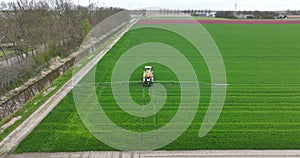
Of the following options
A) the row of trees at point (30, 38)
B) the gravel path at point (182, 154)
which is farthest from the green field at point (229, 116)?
the row of trees at point (30, 38)

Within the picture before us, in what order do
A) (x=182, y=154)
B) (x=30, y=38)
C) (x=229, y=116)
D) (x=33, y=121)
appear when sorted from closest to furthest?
(x=182, y=154) → (x=33, y=121) → (x=229, y=116) → (x=30, y=38)

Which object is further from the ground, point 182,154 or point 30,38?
point 30,38

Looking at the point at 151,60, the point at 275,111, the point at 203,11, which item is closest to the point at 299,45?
the point at 151,60

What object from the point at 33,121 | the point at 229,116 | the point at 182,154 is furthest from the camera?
the point at 229,116

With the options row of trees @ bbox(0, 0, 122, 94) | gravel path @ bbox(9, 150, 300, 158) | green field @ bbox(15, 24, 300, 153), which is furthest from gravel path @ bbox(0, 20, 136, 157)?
row of trees @ bbox(0, 0, 122, 94)

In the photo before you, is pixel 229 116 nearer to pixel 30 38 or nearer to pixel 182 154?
pixel 182 154

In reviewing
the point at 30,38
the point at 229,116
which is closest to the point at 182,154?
the point at 229,116

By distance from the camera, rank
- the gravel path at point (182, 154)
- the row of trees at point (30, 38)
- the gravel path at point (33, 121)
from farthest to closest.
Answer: the row of trees at point (30, 38), the gravel path at point (33, 121), the gravel path at point (182, 154)

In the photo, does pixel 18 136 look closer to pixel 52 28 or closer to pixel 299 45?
pixel 52 28

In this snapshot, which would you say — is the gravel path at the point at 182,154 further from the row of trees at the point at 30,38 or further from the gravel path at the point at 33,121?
the row of trees at the point at 30,38
